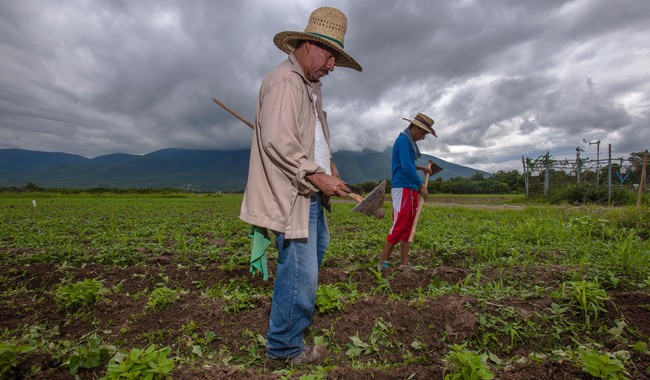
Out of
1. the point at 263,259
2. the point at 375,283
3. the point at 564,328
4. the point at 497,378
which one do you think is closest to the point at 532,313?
the point at 564,328

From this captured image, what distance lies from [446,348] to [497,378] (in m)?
0.63

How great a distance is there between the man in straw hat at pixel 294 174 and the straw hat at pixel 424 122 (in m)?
2.35

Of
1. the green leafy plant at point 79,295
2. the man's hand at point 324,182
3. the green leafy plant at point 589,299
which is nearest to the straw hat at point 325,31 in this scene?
the man's hand at point 324,182

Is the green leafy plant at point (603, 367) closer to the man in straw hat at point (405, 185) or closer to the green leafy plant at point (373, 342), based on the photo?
the green leafy plant at point (373, 342)

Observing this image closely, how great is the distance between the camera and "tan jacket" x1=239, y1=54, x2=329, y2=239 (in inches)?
79.0

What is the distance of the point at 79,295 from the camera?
3.25 m

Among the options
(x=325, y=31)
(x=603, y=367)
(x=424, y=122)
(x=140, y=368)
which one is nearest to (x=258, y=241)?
(x=140, y=368)

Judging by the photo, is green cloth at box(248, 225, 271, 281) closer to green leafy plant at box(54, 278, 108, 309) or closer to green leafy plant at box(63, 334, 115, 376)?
green leafy plant at box(63, 334, 115, 376)

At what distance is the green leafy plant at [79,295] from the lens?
3.25 metres

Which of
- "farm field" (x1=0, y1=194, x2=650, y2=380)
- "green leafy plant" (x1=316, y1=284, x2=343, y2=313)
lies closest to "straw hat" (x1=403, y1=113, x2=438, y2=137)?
"farm field" (x1=0, y1=194, x2=650, y2=380)

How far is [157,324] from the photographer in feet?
9.72

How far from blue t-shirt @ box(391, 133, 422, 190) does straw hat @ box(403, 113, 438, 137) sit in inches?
9.0

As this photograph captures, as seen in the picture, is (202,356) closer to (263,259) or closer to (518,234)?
(263,259)

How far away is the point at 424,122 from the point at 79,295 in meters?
4.40
